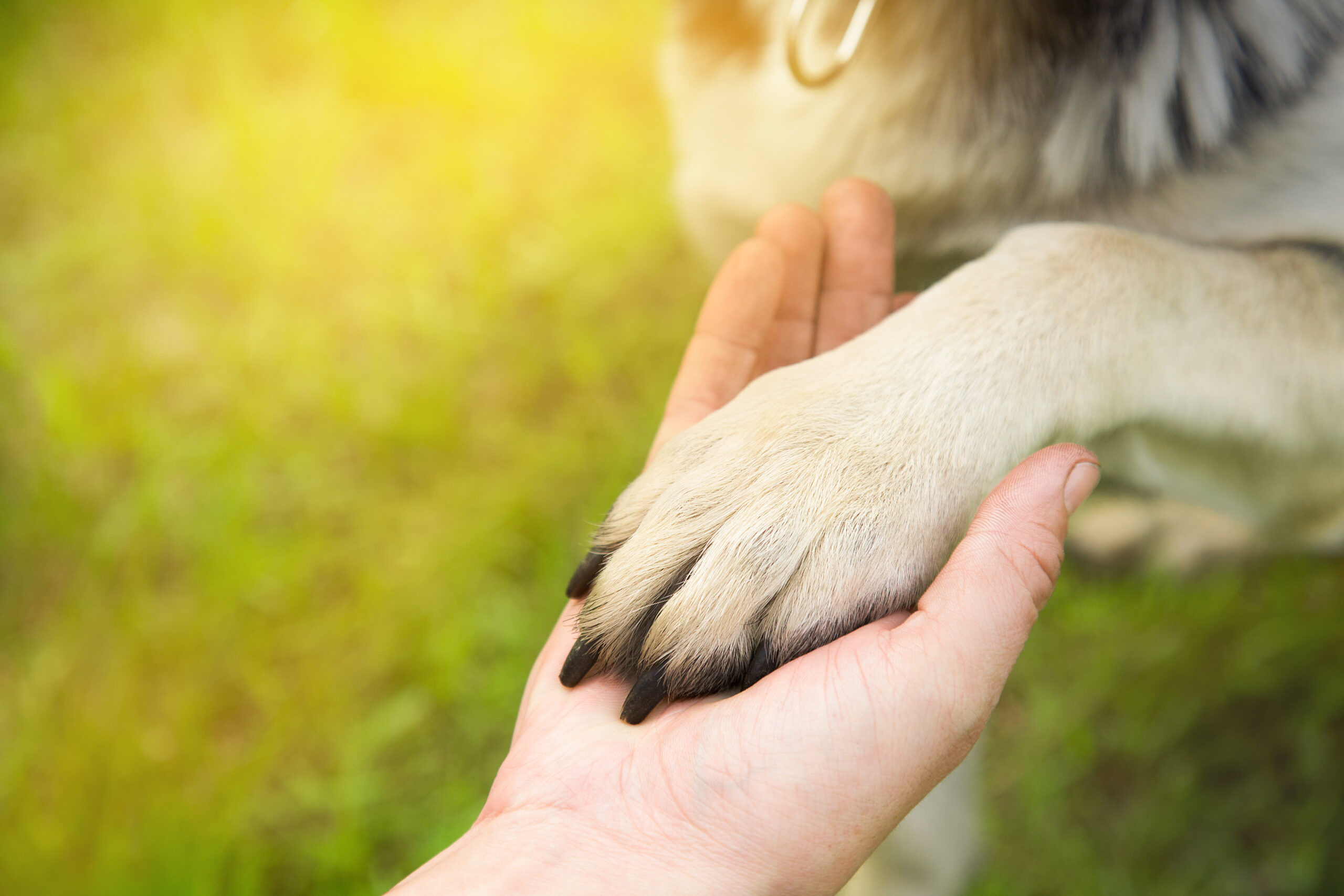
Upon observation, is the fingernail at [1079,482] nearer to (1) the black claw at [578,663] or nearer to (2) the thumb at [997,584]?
(2) the thumb at [997,584]

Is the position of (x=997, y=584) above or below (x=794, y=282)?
below

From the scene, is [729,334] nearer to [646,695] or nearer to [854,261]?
[854,261]

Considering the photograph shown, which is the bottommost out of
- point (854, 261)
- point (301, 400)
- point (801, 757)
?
point (801, 757)

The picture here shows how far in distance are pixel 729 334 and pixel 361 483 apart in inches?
51.0

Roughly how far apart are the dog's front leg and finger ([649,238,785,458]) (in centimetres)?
24

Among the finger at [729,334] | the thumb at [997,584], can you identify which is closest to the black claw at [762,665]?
the thumb at [997,584]

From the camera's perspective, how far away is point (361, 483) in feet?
7.00

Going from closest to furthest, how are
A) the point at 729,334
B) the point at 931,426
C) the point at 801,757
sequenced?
the point at 801,757 < the point at 931,426 < the point at 729,334

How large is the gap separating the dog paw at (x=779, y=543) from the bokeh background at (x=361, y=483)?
40.6 inches

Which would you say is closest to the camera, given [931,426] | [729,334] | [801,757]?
[801,757]

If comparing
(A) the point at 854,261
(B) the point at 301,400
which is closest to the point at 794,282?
(A) the point at 854,261

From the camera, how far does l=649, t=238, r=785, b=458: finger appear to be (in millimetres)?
1249

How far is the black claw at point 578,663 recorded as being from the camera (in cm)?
89

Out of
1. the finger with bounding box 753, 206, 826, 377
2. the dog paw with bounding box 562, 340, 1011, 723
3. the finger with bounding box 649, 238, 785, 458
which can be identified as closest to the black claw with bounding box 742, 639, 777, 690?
the dog paw with bounding box 562, 340, 1011, 723
